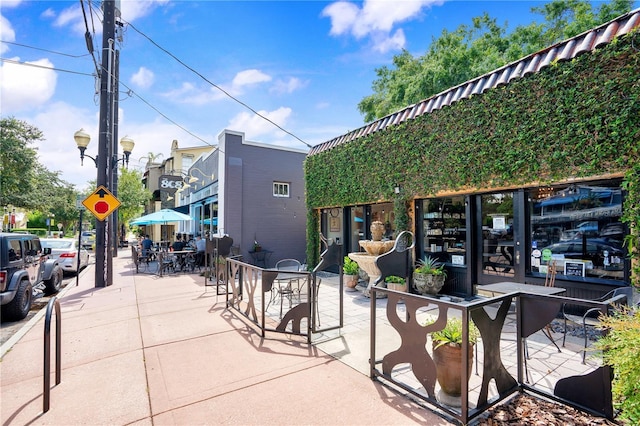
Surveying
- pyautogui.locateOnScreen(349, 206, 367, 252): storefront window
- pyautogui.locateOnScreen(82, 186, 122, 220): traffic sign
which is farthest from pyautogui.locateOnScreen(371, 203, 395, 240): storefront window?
pyautogui.locateOnScreen(82, 186, 122, 220): traffic sign

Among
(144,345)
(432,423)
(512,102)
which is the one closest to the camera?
(432,423)

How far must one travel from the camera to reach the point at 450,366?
258 centimetres

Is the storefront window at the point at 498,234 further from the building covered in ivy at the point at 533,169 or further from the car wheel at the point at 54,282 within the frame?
the car wheel at the point at 54,282

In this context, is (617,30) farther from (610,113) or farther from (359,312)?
(359,312)

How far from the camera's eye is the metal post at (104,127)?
821 cm

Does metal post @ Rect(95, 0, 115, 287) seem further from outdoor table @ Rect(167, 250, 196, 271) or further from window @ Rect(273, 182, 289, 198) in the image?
window @ Rect(273, 182, 289, 198)

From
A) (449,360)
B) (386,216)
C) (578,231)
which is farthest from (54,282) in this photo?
(578,231)

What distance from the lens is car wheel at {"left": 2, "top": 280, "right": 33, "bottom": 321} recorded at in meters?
5.33

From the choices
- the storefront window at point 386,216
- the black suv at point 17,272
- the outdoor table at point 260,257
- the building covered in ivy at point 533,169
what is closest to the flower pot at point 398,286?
the building covered in ivy at point 533,169

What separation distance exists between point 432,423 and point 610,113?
186 inches

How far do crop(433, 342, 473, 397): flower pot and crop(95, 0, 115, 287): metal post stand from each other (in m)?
8.86

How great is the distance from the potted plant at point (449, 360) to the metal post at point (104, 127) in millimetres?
8853

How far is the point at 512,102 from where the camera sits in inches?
206

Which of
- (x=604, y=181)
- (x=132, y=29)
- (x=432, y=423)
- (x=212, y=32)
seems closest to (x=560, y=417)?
(x=432, y=423)
